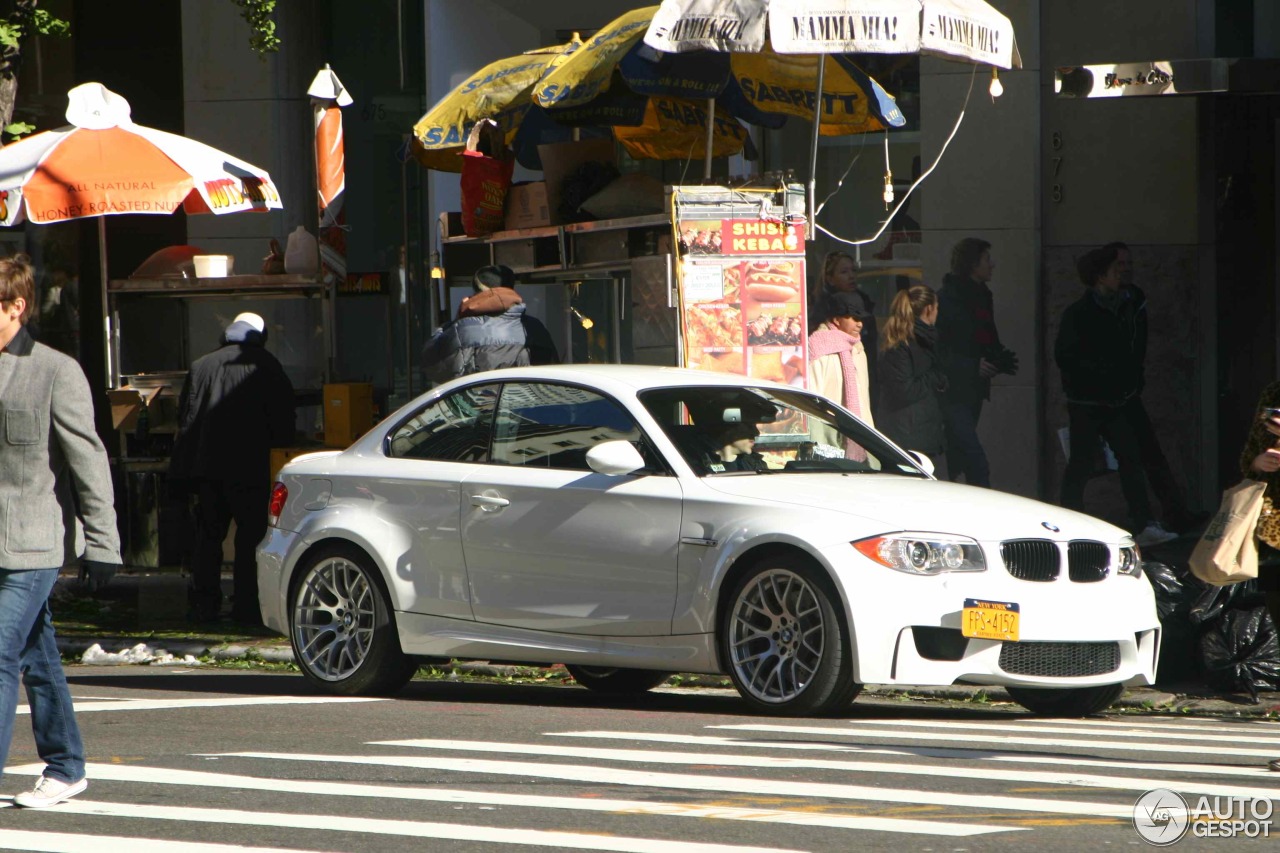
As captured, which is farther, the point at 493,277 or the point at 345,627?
the point at 493,277

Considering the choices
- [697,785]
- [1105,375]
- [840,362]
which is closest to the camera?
[697,785]

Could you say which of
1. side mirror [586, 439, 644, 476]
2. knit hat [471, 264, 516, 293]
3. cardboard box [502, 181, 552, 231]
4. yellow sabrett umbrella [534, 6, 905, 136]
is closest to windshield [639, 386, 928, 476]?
side mirror [586, 439, 644, 476]

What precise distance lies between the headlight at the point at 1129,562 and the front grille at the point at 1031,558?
1.49ft

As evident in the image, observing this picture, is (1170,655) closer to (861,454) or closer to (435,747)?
(861,454)

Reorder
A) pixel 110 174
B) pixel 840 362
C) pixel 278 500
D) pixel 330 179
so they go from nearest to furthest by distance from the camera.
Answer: pixel 278 500 → pixel 840 362 → pixel 110 174 → pixel 330 179

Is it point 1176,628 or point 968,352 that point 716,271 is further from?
point 968,352

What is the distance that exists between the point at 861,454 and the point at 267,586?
10.2 feet

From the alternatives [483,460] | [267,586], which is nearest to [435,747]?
[483,460]

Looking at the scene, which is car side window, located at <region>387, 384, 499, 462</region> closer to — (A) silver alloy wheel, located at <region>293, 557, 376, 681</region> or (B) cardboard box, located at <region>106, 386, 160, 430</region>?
(A) silver alloy wheel, located at <region>293, 557, 376, 681</region>

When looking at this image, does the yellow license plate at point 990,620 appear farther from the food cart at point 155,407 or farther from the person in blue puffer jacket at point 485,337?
the food cart at point 155,407

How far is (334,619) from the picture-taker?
978 cm

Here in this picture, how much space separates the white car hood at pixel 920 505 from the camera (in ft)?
27.5

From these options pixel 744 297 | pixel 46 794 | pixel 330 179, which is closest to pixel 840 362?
pixel 744 297

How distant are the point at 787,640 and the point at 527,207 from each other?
5.49 meters
